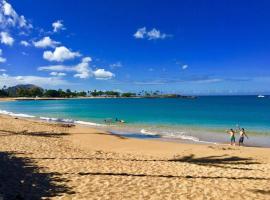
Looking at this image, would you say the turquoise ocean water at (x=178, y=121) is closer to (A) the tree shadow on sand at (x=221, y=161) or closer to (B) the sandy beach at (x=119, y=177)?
(A) the tree shadow on sand at (x=221, y=161)

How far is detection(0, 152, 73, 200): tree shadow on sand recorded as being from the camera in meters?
9.77

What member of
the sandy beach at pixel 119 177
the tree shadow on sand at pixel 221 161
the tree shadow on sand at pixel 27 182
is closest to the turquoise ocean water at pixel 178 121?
the tree shadow on sand at pixel 221 161

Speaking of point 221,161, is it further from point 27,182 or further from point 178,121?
point 178,121

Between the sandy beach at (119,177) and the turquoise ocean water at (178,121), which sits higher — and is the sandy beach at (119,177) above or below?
above

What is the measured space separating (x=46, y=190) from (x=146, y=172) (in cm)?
441

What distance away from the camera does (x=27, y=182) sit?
36.4 ft

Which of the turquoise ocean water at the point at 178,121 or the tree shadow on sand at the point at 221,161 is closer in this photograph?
the tree shadow on sand at the point at 221,161

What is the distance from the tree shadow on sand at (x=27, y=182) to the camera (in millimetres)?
9773

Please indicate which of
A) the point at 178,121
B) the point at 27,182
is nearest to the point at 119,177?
the point at 27,182

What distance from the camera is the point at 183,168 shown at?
48.5ft

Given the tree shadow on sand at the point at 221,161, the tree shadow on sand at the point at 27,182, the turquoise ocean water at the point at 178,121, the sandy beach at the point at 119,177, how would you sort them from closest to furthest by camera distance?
1. the tree shadow on sand at the point at 27,182
2. the sandy beach at the point at 119,177
3. the tree shadow on sand at the point at 221,161
4. the turquoise ocean water at the point at 178,121

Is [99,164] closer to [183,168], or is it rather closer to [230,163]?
[183,168]

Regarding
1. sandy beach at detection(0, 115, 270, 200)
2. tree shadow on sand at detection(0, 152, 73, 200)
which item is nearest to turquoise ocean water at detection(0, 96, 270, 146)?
sandy beach at detection(0, 115, 270, 200)

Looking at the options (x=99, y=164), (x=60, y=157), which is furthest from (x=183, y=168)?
(x=60, y=157)
